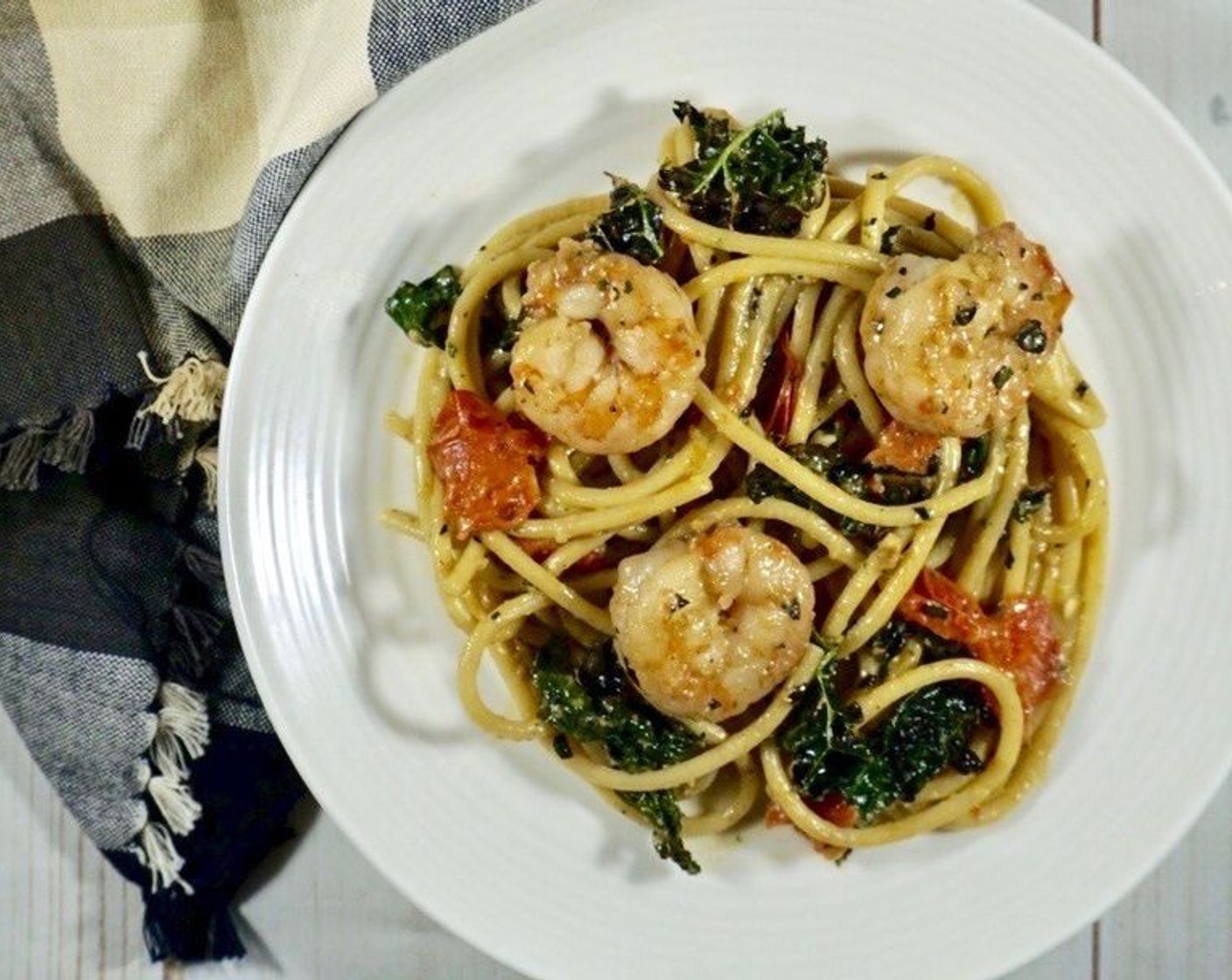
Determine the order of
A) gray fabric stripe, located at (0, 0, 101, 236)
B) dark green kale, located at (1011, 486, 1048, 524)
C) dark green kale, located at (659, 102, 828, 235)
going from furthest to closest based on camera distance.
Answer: gray fabric stripe, located at (0, 0, 101, 236) < dark green kale, located at (1011, 486, 1048, 524) < dark green kale, located at (659, 102, 828, 235)

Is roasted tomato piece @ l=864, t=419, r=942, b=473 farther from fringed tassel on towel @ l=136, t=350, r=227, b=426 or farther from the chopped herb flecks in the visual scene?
fringed tassel on towel @ l=136, t=350, r=227, b=426

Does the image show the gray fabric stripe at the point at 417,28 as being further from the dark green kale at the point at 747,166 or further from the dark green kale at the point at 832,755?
the dark green kale at the point at 832,755

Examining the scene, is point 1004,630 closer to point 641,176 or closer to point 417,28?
point 641,176

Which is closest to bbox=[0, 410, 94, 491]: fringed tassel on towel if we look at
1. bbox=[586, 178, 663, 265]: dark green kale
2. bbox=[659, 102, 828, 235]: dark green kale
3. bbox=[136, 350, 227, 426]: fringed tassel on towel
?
bbox=[136, 350, 227, 426]: fringed tassel on towel

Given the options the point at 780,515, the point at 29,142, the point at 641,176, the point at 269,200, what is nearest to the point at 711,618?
the point at 780,515

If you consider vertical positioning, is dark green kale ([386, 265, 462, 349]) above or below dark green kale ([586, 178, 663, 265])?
below

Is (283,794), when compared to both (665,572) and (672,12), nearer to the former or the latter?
(665,572)

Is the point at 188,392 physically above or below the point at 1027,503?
below
